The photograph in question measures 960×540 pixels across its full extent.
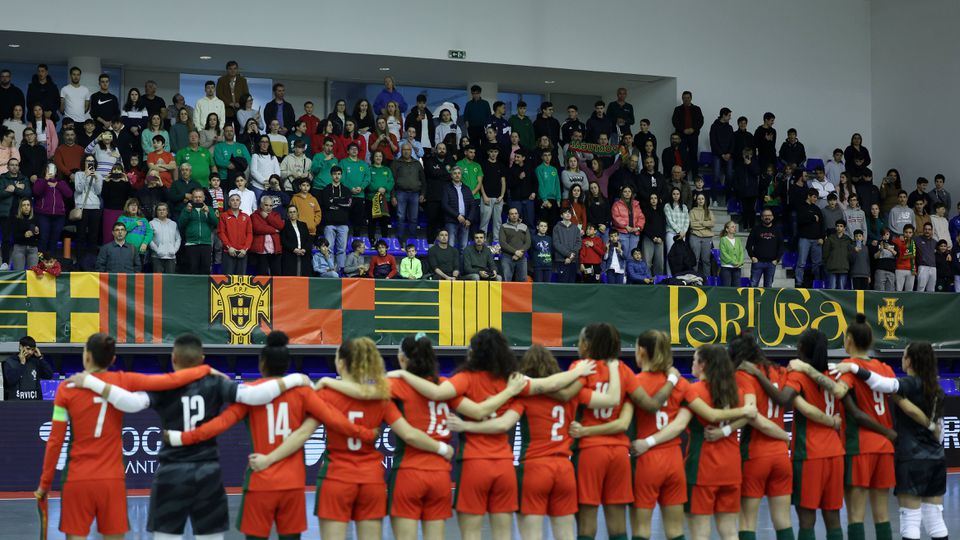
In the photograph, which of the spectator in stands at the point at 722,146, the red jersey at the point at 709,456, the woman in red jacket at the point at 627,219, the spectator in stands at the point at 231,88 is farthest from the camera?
the spectator in stands at the point at 722,146

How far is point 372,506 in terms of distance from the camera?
763 centimetres

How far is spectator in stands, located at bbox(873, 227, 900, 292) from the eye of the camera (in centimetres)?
2412

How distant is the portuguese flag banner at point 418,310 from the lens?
17578 mm

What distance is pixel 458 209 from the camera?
2183 centimetres

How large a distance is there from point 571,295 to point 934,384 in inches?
442

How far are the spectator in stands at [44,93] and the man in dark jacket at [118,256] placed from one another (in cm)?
453

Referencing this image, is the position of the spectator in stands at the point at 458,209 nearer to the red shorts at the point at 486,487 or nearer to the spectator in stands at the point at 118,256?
the spectator in stands at the point at 118,256

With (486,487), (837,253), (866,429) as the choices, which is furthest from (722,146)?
(486,487)

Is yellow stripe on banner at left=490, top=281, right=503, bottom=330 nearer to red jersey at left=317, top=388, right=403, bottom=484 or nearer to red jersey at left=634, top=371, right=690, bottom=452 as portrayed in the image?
red jersey at left=634, top=371, right=690, bottom=452

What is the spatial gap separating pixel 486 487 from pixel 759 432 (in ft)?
7.91

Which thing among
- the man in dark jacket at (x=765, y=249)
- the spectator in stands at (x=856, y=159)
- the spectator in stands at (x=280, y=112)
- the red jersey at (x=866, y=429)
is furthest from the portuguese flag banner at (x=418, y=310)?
the red jersey at (x=866, y=429)

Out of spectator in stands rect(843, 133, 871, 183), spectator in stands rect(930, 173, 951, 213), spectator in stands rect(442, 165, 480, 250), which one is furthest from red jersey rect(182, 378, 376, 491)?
spectator in stands rect(930, 173, 951, 213)

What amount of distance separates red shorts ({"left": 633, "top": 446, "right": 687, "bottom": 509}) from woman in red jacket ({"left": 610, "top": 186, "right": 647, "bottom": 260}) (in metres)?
14.2

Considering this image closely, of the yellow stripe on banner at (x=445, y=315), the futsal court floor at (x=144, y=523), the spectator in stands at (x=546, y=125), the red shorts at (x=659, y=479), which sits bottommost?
the futsal court floor at (x=144, y=523)
